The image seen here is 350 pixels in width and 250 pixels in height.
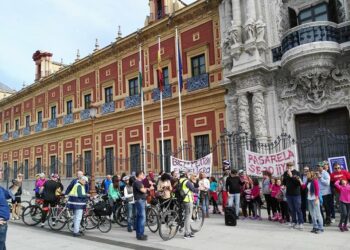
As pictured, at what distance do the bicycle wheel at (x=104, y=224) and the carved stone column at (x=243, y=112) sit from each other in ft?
23.8

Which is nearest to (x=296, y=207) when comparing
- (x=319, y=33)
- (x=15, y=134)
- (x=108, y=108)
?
(x=319, y=33)

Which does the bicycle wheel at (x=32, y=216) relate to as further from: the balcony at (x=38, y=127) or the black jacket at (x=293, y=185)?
the balcony at (x=38, y=127)

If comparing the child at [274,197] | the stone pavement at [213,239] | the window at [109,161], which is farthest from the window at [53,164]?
the child at [274,197]

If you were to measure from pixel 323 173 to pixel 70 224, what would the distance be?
739cm

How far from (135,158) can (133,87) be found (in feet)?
14.7

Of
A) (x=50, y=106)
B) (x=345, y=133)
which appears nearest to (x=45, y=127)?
(x=50, y=106)

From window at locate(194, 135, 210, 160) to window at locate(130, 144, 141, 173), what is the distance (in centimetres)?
413

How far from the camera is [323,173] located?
8844mm

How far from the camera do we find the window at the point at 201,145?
1658 cm

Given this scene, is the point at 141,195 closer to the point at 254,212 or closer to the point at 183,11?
the point at 254,212

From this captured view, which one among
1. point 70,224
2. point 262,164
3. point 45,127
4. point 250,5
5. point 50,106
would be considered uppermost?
point 250,5

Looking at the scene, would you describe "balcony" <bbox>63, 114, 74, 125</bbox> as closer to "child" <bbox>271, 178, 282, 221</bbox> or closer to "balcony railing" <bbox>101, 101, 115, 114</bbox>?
"balcony railing" <bbox>101, 101, 115, 114</bbox>

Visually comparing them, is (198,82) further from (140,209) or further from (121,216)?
(140,209)

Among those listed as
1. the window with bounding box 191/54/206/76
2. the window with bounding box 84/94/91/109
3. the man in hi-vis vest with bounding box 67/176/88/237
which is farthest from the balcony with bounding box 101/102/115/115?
the man in hi-vis vest with bounding box 67/176/88/237
